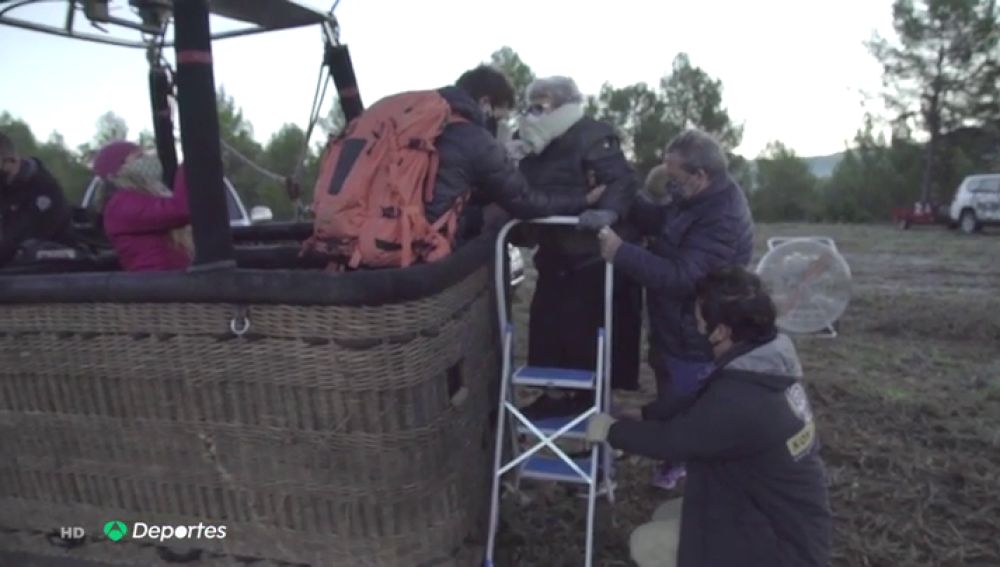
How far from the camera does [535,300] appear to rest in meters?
3.71

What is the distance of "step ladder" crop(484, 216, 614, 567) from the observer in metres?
3.15

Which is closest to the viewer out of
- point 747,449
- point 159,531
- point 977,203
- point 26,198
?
point 747,449

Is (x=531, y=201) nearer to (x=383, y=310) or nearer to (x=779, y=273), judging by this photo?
(x=383, y=310)

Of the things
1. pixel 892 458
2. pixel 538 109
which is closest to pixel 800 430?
pixel 538 109

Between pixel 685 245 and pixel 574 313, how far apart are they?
1.68 feet

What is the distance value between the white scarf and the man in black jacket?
113 inches

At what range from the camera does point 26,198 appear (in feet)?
16.0

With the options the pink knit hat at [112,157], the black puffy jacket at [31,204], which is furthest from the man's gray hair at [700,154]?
the black puffy jacket at [31,204]

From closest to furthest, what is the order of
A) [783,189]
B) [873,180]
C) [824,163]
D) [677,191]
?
[677,191]
[873,180]
[783,189]
[824,163]

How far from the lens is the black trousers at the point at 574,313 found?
3590 millimetres

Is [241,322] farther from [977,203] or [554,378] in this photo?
[977,203]

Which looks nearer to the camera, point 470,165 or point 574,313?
point 470,165

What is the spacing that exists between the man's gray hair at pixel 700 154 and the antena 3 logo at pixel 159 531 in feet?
6.82

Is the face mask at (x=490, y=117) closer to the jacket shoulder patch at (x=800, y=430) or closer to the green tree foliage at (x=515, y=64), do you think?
the jacket shoulder patch at (x=800, y=430)
